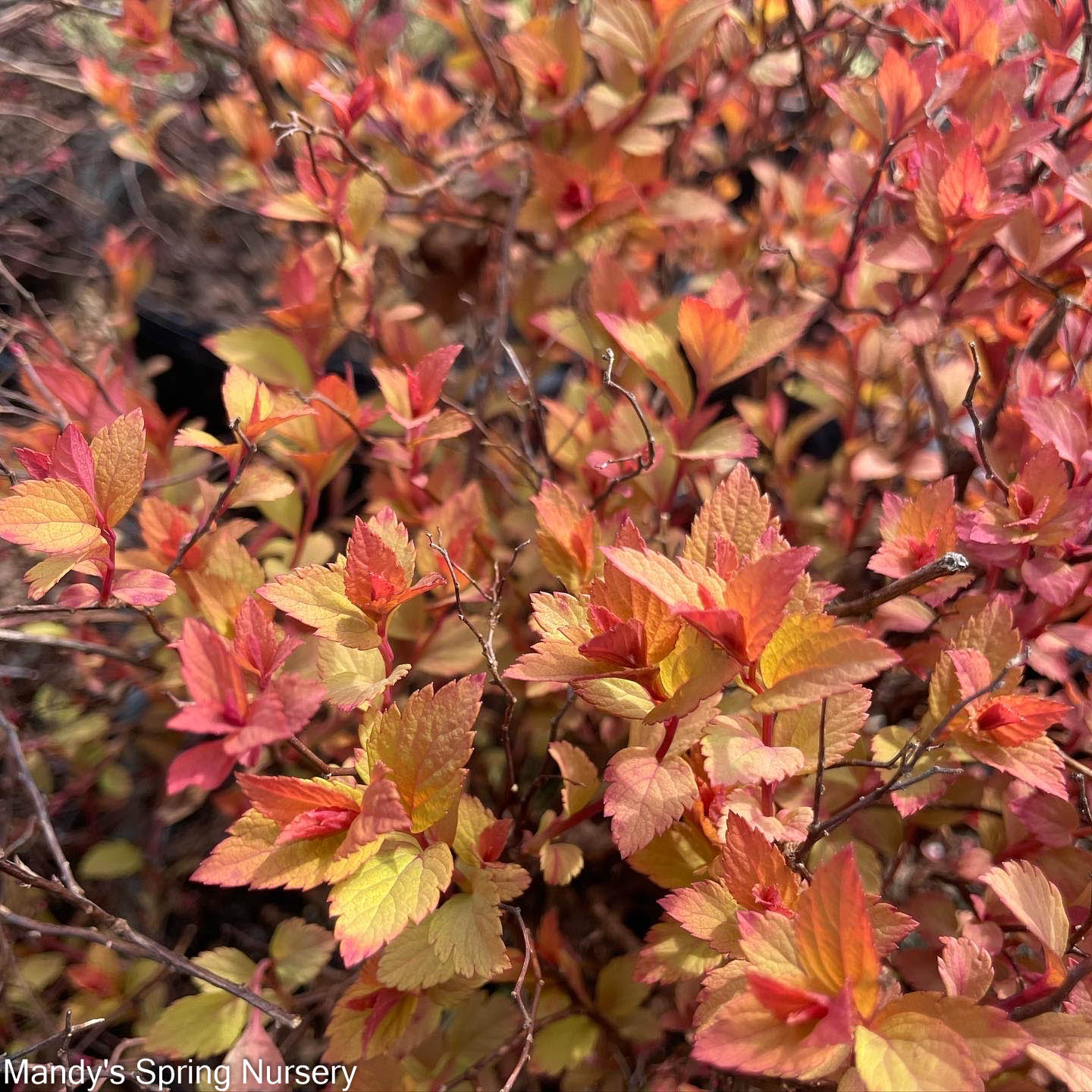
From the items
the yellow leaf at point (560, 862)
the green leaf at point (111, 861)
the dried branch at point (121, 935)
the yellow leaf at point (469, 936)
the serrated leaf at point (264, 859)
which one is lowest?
the green leaf at point (111, 861)

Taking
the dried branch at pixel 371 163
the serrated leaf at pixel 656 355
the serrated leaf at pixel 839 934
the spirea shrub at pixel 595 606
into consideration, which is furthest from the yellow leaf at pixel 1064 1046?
the dried branch at pixel 371 163

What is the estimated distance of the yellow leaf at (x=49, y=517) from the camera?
Answer: 2.13ft

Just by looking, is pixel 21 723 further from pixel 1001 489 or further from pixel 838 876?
pixel 1001 489

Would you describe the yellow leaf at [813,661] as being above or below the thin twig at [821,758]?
above

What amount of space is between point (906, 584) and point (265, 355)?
0.81m

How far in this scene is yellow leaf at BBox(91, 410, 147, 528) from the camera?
2.31 ft

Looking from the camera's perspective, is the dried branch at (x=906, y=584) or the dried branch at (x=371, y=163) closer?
the dried branch at (x=906, y=584)

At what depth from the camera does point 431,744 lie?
0.63 meters

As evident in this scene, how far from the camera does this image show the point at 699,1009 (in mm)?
626

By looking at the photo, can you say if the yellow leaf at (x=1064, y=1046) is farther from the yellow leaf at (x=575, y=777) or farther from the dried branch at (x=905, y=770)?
the yellow leaf at (x=575, y=777)

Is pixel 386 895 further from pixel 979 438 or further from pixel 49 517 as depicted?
pixel 979 438

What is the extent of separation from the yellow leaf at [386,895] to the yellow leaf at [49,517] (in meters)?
0.37

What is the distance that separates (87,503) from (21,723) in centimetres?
87

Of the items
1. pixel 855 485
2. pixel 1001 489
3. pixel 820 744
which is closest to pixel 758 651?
pixel 820 744
